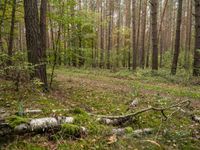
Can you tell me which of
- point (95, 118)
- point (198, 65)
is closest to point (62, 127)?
point (95, 118)

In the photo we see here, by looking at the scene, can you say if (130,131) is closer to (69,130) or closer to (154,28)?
(69,130)

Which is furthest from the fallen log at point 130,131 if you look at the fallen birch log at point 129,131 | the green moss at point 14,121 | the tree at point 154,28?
the tree at point 154,28

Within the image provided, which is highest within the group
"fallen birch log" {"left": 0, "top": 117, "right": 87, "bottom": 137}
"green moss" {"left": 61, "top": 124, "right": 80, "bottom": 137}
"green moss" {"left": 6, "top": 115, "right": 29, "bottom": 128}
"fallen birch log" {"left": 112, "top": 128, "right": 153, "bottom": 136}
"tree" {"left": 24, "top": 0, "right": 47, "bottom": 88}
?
"tree" {"left": 24, "top": 0, "right": 47, "bottom": 88}

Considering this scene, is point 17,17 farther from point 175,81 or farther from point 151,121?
point 151,121

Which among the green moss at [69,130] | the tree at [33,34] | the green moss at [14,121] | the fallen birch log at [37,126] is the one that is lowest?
the green moss at [69,130]

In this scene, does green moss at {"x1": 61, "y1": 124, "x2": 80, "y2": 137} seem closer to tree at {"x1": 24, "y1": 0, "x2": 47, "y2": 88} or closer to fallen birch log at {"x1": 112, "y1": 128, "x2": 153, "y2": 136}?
fallen birch log at {"x1": 112, "y1": 128, "x2": 153, "y2": 136}

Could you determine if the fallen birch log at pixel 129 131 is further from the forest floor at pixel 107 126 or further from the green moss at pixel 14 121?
the green moss at pixel 14 121

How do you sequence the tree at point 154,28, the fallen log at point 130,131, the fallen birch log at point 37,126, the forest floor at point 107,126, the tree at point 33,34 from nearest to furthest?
1. the fallen birch log at point 37,126
2. the forest floor at point 107,126
3. the fallen log at point 130,131
4. the tree at point 33,34
5. the tree at point 154,28

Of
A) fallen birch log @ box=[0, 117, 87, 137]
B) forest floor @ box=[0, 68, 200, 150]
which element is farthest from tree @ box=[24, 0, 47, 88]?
fallen birch log @ box=[0, 117, 87, 137]

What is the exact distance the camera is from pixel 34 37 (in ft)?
25.5

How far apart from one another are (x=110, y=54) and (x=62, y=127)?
25.1 metres

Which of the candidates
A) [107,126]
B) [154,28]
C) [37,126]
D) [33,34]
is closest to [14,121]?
[37,126]

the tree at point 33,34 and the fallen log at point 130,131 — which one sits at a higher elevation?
the tree at point 33,34

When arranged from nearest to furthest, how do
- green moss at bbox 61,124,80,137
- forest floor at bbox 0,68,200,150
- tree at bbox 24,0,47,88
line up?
forest floor at bbox 0,68,200,150 < green moss at bbox 61,124,80,137 < tree at bbox 24,0,47,88
